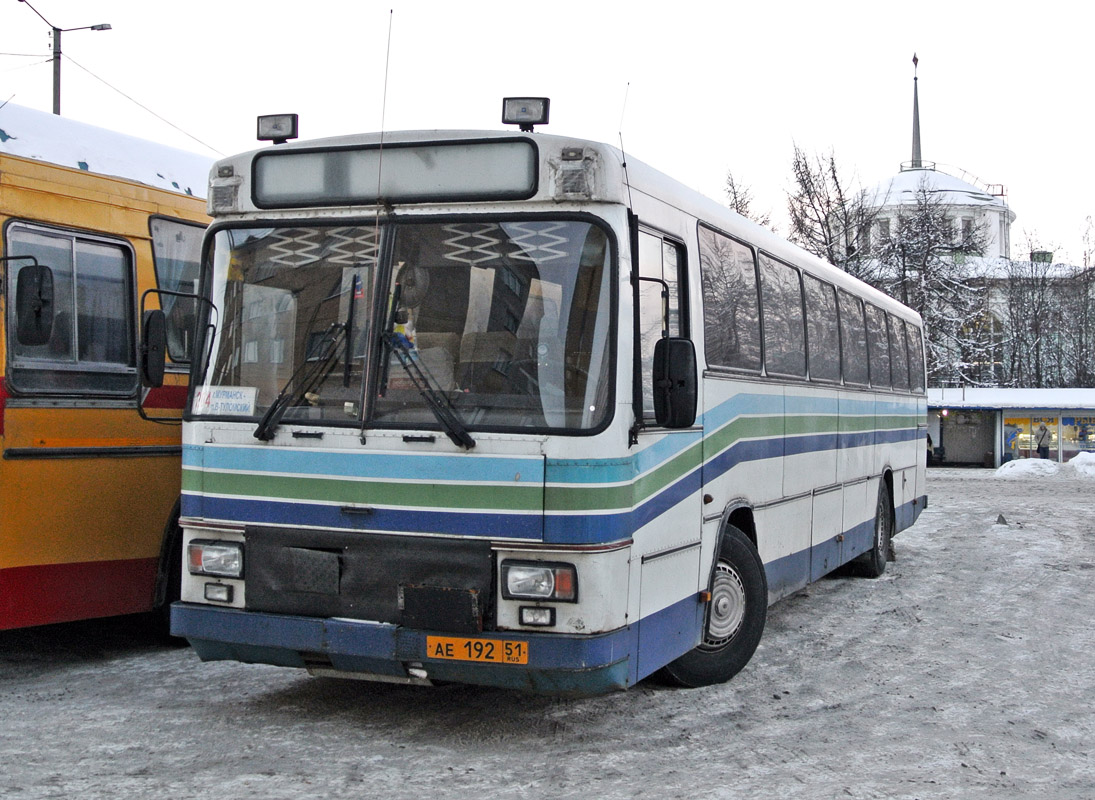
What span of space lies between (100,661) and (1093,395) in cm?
4277

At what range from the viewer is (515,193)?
6.07 meters

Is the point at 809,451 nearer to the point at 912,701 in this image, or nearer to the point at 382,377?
the point at 912,701

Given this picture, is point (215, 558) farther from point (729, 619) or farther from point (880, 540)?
point (880, 540)

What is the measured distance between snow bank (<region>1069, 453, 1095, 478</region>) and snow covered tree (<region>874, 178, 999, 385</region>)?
10.3 meters

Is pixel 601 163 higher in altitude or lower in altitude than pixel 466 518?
higher

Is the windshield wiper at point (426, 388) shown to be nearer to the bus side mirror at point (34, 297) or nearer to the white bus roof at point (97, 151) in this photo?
the bus side mirror at point (34, 297)

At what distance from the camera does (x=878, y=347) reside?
13.2 metres

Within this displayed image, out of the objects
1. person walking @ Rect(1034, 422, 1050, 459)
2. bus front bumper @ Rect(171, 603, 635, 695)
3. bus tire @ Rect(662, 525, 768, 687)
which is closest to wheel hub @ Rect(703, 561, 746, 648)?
bus tire @ Rect(662, 525, 768, 687)

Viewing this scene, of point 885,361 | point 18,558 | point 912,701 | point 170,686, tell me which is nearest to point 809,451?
point 912,701

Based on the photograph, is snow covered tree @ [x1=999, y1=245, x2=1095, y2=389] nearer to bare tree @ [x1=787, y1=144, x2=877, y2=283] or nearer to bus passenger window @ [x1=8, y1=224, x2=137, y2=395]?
bare tree @ [x1=787, y1=144, x2=877, y2=283]

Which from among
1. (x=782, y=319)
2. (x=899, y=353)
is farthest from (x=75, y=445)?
(x=899, y=353)

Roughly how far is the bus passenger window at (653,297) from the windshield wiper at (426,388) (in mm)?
966

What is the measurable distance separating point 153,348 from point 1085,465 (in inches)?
1412

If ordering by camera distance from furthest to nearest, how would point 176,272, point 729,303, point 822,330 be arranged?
1. point 822,330
2. point 176,272
3. point 729,303
